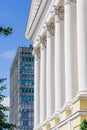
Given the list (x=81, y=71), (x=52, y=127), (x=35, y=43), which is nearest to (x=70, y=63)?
(x=81, y=71)

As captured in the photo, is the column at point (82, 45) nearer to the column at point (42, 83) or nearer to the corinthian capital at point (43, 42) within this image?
the column at point (42, 83)

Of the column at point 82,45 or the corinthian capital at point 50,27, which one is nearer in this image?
the column at point 82,45

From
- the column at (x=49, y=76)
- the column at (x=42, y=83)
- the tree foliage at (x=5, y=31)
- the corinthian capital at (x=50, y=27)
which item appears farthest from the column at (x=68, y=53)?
the column at (x=42, y=83)

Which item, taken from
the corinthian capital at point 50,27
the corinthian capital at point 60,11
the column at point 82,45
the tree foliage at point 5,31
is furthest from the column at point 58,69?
the tree foliage at point 5,31

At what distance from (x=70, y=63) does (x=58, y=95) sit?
661 centimetres

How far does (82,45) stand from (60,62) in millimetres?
11116

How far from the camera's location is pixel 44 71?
68812 mm

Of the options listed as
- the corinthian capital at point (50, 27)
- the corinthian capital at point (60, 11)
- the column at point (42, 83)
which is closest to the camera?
the corinthian capital at point (60, 11)

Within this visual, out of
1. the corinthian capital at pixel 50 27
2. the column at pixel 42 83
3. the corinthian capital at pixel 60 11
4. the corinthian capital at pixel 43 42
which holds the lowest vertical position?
the column at pixel 42 83

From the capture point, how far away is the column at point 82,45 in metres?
44.5

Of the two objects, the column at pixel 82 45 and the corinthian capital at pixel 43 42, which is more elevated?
the corinthian capital at pixel 43 42

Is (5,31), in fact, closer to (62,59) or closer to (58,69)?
(58,69)

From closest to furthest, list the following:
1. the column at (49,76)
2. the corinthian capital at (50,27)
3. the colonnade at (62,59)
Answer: the colonnade at (62,59) < the column at (49,76) < the corinthian capital at (50,27)

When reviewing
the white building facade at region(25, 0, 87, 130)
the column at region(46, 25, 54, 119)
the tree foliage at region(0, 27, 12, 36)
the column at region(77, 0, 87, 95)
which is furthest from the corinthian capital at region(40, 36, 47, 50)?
the tree foliage at region(0, 27, 12, 36)
